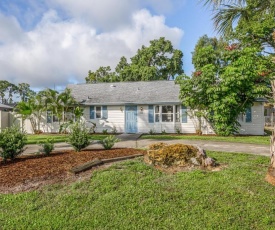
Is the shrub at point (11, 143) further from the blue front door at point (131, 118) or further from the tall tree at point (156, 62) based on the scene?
the tall tree at point (156, 62)

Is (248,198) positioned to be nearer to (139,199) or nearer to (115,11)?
(139,199)

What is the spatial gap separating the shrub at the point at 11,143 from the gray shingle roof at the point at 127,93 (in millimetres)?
11864

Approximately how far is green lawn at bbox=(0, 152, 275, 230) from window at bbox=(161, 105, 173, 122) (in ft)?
41.8

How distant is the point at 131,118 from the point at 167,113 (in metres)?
3.02

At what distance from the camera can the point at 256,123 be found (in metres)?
16.7

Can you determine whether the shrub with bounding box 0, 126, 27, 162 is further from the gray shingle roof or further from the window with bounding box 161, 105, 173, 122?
the window with bounding box 161, 105, 173, 122

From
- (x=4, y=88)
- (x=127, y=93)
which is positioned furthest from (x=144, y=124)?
(x=4, y=88)

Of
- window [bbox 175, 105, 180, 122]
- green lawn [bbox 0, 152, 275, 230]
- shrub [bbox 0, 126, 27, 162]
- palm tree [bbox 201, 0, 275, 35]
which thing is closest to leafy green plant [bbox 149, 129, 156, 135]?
window [bbox 175, 105, 180, 122]

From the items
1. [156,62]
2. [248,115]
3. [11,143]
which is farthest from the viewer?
[156,62]

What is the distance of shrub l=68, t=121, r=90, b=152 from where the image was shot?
24.7ft

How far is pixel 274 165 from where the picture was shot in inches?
179

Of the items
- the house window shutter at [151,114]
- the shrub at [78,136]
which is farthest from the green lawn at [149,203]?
the house window shutter at [151,114]

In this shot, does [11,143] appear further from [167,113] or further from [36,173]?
[167,113]

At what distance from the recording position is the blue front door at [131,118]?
18359 millimetres
